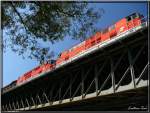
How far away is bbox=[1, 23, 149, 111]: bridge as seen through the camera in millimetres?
18312

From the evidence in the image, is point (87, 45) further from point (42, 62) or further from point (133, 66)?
point (42, 62)

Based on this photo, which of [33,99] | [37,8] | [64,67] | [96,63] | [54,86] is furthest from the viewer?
[33,99]

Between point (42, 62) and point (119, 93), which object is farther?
point (119, 93)

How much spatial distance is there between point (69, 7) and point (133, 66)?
9.07 m

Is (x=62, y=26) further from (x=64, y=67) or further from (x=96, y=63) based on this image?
(x=64, y=67)

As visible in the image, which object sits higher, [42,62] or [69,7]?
[69,7]

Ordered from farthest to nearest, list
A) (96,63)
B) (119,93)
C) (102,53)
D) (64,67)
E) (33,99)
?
(33,99) < (64,67) < (96,63) < (102,53) < (119,93)

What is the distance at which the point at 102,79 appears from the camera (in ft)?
77.5

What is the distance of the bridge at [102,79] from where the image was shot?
18.3 metres

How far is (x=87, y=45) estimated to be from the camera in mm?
21703

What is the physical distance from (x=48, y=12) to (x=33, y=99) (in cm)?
2033

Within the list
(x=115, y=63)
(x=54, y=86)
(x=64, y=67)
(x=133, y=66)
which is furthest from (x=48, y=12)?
(x=54, y=86)

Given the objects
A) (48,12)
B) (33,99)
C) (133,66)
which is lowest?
(33,99)

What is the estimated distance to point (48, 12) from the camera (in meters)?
11.2
